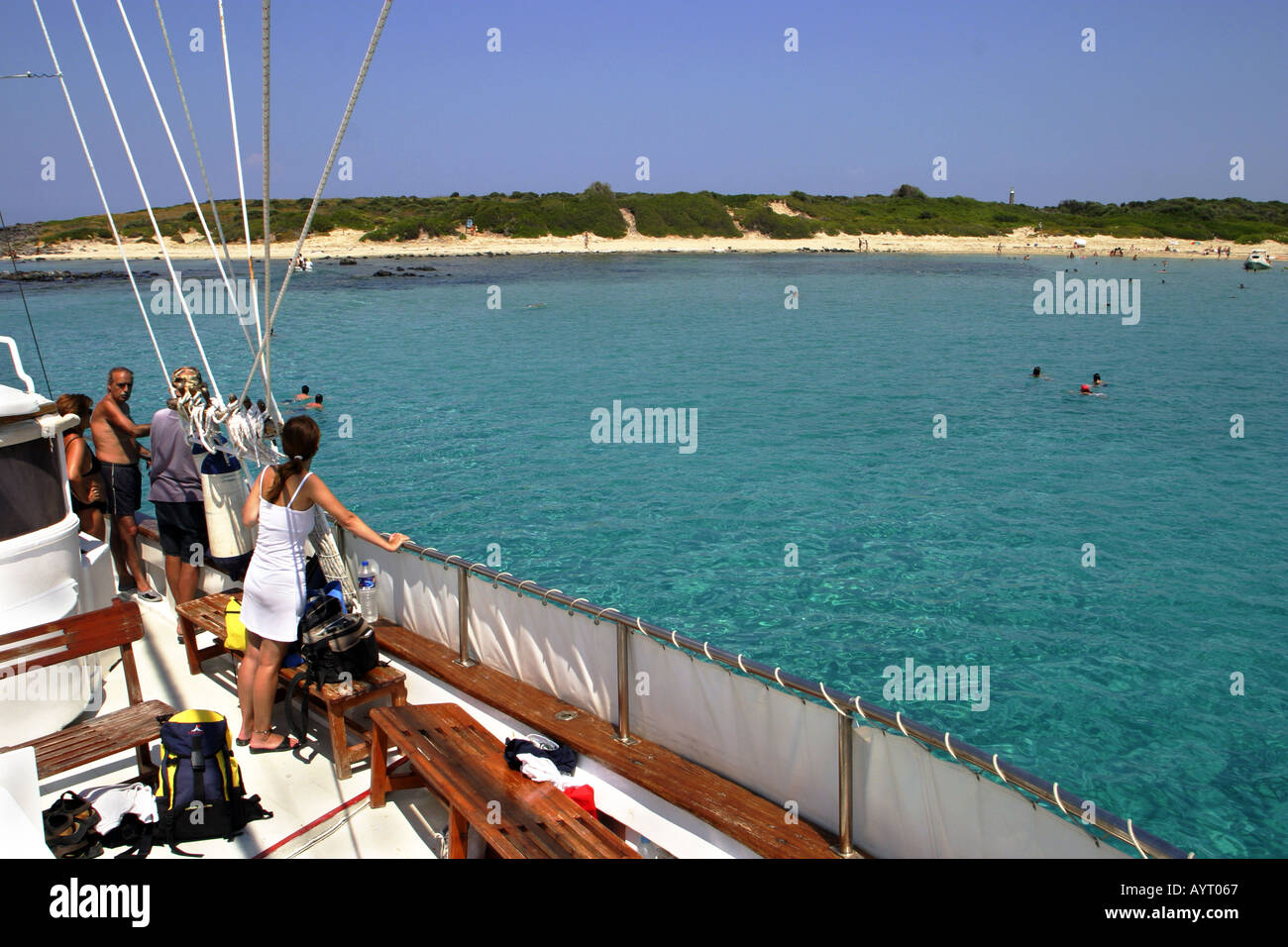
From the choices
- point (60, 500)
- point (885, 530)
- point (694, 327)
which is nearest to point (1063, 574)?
point (885, 530)

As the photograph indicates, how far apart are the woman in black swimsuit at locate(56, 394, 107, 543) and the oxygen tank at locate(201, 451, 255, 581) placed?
1.24m

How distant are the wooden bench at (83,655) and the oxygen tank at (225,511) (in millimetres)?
1852

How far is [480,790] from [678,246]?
122 m

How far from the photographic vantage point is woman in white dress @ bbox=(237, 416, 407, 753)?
5.31 metres

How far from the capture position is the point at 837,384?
32.8m

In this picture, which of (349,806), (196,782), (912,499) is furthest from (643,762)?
(912,499)

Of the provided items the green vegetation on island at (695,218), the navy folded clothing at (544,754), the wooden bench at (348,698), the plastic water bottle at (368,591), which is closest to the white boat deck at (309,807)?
the wooden bench at (348,698)

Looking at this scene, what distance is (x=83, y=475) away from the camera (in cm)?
805

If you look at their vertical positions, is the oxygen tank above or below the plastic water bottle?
above

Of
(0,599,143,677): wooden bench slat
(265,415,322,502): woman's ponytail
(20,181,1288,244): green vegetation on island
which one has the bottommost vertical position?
(0,599,143,677): wooden bench slat

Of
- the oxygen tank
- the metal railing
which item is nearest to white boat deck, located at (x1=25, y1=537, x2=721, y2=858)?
the metal railing

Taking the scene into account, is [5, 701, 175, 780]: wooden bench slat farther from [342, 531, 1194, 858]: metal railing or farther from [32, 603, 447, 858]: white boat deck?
[342, 531, 1194, 858]: metal railing

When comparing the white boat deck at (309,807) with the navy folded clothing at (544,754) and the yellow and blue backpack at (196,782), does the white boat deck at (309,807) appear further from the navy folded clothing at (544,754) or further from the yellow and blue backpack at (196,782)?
the navy folded clothing at (544,754)

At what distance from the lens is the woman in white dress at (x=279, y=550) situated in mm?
5312
